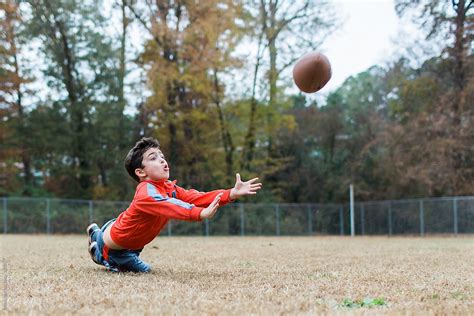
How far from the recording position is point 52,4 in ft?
81.8

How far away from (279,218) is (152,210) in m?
20.4

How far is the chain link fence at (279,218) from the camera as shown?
20.9m

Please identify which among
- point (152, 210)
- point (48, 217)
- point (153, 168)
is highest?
point (153, 168)

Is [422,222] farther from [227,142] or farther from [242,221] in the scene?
[227,142]

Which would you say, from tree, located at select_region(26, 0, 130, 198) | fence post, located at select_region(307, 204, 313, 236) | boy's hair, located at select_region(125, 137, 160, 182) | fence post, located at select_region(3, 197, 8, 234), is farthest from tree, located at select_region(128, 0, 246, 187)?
boy's hair, located at select_region(125, 137, 160, 182)

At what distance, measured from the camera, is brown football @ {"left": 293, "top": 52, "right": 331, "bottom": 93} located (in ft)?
24.4

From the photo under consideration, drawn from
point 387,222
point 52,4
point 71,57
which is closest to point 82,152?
point 71,57

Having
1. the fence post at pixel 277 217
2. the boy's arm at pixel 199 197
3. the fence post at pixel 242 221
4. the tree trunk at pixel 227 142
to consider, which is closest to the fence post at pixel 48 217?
the fence post at pixel 242 221

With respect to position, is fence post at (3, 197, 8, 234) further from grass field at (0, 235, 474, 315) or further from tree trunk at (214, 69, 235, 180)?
grass field at (0, 235, 474, 315)

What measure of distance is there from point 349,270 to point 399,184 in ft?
73.8

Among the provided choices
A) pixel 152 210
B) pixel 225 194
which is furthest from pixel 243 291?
pixel 225 194

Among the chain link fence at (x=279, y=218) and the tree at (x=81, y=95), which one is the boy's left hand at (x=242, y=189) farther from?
the tree at (x=81, y=95)

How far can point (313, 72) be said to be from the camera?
7461mm

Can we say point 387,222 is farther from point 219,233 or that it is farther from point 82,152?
point 82,152
